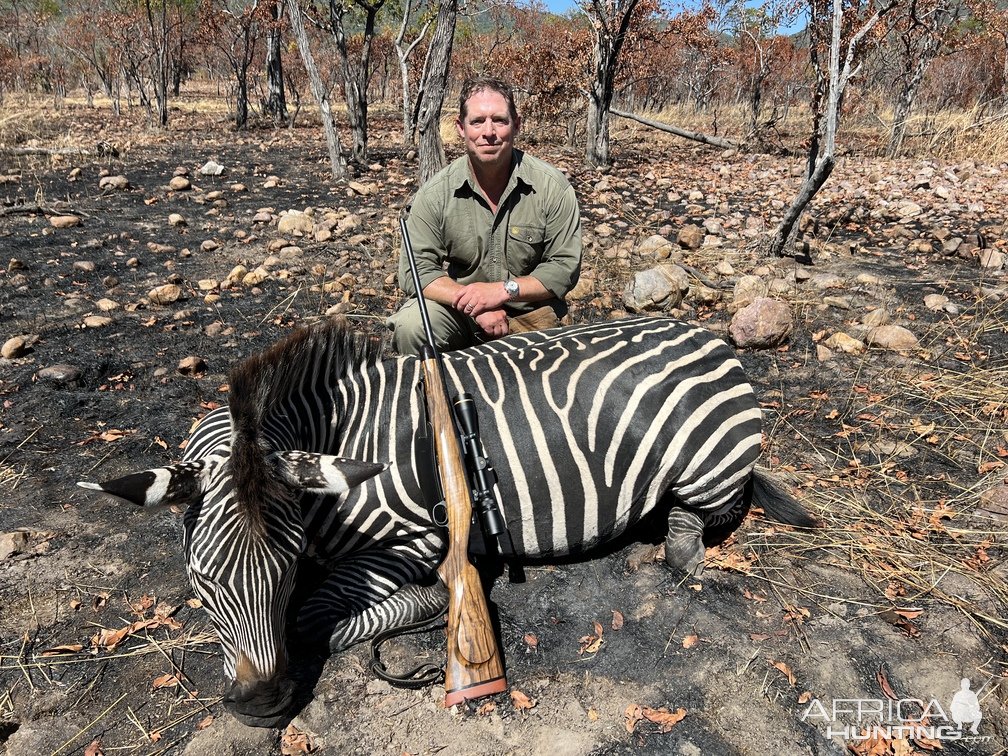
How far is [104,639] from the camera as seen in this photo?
2711 mm

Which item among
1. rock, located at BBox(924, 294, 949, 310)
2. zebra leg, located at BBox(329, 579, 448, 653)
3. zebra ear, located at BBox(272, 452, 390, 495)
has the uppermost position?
rock, located at BBox(924, 294, 949, 310)

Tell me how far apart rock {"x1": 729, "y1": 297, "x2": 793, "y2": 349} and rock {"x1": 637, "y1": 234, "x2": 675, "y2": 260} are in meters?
2.04

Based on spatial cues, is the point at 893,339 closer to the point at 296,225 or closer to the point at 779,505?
the point at 779,505

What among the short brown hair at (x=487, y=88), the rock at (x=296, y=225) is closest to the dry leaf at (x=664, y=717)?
the short brown hair at (x=487, y=88)

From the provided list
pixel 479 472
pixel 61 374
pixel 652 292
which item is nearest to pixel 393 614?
pixel 479 472

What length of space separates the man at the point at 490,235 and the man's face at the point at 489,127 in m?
0.01

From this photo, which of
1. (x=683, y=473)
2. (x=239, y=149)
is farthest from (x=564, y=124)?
(x=683, y=473)

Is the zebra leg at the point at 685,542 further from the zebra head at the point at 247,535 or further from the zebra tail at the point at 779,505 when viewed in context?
the zebra head at the point at 247,535

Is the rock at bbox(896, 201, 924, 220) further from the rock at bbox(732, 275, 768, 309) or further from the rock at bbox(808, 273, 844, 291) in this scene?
the rock at bbox(732, 275, 768, 309)

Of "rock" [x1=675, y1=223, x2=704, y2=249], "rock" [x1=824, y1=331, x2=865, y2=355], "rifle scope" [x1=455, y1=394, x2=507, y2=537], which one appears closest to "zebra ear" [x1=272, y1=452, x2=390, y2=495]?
"rifle scope" [x1=455, y1=394, x2=507, y2=537]

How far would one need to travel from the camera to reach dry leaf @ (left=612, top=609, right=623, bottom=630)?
111 inches

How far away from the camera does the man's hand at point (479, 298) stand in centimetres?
371

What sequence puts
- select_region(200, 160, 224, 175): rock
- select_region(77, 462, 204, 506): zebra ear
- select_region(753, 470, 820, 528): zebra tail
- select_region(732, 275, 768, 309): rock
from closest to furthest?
1. select_region(77, 462, 204, 506): zebra ear
2. select_region(753, 470, 820, 528): zebra tail
3. select_region(732, 275, 768, 309): rock
4. select_region(200, 160, 224, 175): rock

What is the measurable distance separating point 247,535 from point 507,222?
2.73 metres
